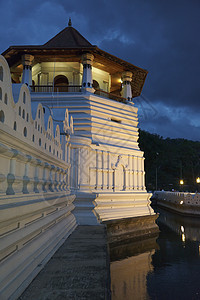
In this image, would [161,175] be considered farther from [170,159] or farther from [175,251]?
[175,251]

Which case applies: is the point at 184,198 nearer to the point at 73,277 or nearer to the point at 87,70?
the point at 87,70

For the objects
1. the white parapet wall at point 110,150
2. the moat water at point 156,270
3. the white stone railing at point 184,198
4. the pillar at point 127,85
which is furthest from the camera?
the white stone railing at point 184,198

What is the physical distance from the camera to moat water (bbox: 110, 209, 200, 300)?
634cm

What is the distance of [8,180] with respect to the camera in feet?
9.98

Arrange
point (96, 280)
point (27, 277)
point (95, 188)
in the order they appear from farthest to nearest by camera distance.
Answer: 1. point (95, 188)
2. point (96, 280)
3. point (27, 277)

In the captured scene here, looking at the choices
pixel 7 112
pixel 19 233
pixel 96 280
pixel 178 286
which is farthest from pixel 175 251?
pixel 7 112

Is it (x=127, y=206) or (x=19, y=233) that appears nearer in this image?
(x=19, y=233)

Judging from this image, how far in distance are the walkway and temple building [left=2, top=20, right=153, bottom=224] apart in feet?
20.0

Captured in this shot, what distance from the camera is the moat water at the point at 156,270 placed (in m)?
6.34

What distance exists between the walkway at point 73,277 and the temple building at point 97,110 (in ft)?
20.0

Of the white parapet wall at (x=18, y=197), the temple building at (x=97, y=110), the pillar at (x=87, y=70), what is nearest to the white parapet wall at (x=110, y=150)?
the temple building at (x=97, y=110)

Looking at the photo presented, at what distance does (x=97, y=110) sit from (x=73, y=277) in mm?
11304

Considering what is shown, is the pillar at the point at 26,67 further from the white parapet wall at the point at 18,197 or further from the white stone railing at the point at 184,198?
the white stone railing at the point at 184,198

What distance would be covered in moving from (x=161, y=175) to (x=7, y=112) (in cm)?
5028
